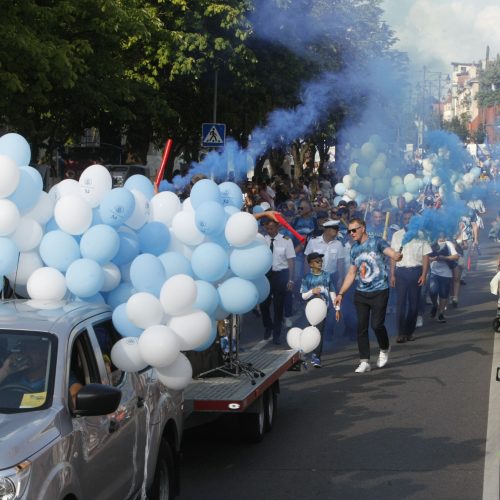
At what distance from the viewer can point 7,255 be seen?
7.41 metres

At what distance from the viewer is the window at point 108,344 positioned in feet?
21.8

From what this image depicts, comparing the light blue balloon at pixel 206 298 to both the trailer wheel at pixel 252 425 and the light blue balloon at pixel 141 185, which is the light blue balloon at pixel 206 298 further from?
the trailer wheel at pixel 252 425

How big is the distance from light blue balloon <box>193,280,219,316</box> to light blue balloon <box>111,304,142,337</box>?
0.71 meters

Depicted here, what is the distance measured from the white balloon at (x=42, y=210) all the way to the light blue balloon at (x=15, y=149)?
304mm

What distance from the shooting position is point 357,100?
20797 millimetres

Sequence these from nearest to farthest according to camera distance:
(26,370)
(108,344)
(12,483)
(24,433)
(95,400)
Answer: (12,483) < (24,433) < (95,400) < (26,370) < (108,344)

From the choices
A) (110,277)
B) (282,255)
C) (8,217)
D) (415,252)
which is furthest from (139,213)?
(415,252)

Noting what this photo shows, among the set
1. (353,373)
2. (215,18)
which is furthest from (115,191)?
(215,18)

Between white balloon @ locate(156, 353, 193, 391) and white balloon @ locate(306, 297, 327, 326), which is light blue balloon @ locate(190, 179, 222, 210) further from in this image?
white balloon @ locate(306, 297, 327, 326)

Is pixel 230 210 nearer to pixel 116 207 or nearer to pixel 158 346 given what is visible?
pixel 116 207

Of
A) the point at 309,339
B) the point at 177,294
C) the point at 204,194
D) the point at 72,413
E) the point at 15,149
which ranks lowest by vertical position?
the point at 309,339

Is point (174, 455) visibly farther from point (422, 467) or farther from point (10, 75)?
point (10, 75)

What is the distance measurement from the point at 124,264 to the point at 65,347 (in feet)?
5.45

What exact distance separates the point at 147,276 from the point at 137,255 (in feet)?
2.39
